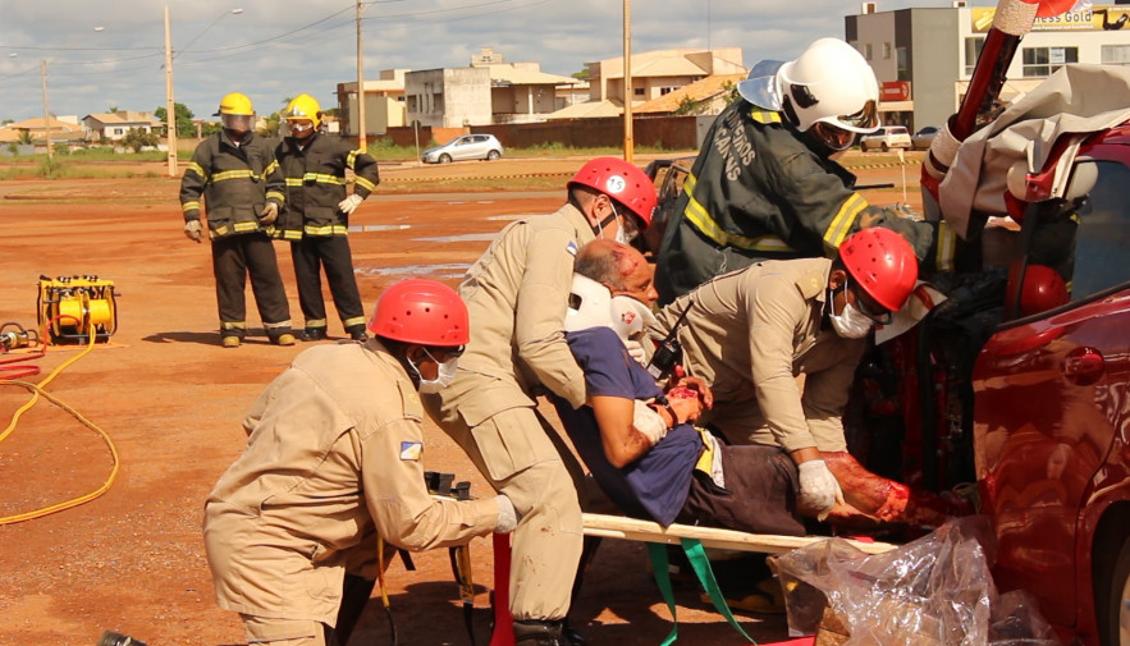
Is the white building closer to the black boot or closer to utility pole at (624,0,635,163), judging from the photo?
utility pole at (624,0,635,163)

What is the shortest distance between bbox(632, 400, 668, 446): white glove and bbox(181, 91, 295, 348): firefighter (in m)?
8.66

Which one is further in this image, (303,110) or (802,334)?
(303,110)

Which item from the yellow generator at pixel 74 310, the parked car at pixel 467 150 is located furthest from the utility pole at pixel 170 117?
the yellow generator at pixel 74 310

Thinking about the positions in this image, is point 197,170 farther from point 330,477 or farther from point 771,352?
point 330,477

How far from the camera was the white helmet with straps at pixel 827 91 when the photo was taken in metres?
6.14

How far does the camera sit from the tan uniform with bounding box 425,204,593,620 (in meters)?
5.31

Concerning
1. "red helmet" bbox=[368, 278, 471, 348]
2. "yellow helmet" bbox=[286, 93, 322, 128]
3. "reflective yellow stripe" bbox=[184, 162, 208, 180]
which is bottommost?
"red helmet" bbox=[368, 278, 471, 348]

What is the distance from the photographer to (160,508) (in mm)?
8297

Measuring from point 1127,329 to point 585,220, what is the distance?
7.65 feet

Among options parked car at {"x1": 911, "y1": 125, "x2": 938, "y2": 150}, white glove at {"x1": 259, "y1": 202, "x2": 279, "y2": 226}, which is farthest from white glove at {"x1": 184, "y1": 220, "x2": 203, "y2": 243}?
parked car at {"x1": 911, "y1": 125, "x2": 938, "y2": 150}

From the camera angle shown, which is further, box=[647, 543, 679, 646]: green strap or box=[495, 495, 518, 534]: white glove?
box=[647, 543, 679, 646]: green strap

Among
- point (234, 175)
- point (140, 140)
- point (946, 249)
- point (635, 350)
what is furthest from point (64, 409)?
point (140, 140)

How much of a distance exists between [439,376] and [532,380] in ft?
2.51

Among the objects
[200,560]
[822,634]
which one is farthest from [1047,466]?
[200,560]
